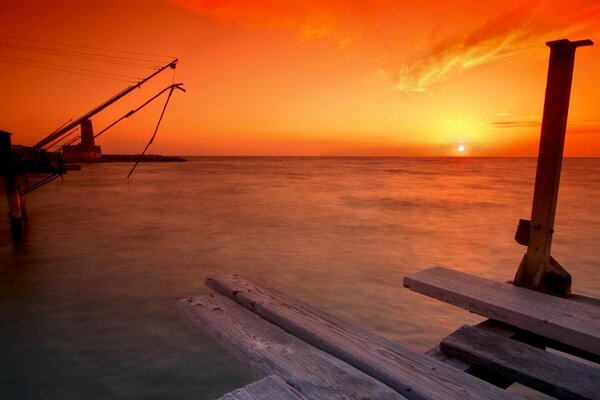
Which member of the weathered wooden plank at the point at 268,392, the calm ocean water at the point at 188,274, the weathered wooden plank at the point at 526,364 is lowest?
the calm ocean water at the point at 188,274

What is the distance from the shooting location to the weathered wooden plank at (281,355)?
1.81 m

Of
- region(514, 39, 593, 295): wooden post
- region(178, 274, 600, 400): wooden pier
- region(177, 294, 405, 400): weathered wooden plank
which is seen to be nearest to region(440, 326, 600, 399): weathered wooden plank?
region(178, 274, 600, 400): wooden pier

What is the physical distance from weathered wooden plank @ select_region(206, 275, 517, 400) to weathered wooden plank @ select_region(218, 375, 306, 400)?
1.69 feet

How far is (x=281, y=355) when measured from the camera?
2133mm

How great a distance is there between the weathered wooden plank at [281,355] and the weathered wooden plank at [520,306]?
1652 mm

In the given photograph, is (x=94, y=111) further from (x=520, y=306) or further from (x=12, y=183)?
(x=520, y=306)

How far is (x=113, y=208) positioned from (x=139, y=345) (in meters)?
20.5

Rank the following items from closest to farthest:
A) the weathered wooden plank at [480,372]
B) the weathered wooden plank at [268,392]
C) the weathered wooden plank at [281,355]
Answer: the weathered wooden plank at [268,392], the weathered wooden plank at [281,355], the weathered wooden plank at [480,372]

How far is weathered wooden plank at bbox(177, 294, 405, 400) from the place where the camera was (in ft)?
5.93

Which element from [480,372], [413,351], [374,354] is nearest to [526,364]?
[480,372]

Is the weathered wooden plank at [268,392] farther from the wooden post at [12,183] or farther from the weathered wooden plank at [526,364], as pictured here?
the wooden post at [12,183]

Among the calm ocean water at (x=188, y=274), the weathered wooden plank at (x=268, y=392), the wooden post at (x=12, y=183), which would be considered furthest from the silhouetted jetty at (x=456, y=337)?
the wooden post at (x=12, y=183)

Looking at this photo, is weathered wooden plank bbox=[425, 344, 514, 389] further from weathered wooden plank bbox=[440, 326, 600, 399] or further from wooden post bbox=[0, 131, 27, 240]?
wooden post bbox=[0, 131, 27, 240]

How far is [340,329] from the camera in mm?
2459
